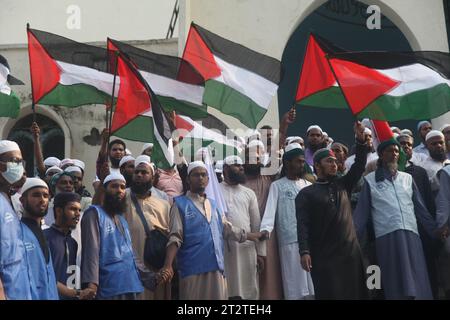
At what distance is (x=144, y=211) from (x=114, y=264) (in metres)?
0.92

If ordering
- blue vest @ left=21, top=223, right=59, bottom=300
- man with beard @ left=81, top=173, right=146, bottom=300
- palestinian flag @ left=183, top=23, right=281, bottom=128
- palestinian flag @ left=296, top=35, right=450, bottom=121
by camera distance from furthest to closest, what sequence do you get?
palestinian flag @ left=183, top=23, right=281, bottom=128 < palestinian flag @ left=296, top=35, right=450, bottom=121 < man with beard @ left=81, top=173, right=146, bottom=300 < blue vest @ left=21, top=223, right=59, bottom=300

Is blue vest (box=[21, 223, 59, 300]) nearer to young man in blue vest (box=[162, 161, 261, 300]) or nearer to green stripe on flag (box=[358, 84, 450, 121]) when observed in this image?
young man in blue vest (box=[162, 161, 261, 300])

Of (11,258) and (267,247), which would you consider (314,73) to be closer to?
(267,247)

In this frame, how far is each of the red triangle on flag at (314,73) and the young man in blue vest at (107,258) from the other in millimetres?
2602

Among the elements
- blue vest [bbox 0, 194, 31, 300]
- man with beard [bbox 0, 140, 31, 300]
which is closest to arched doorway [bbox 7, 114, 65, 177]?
man with beard [bbox 0, 140, 31, 300]

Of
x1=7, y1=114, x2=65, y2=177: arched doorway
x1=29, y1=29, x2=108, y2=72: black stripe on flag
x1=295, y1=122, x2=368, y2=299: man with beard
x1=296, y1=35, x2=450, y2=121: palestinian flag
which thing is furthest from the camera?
x1=7, y1=114, x2=65, y2=177: arched doorway

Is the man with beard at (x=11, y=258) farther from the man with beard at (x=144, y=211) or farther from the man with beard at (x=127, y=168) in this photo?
the man with beard at (x=127, y=168)

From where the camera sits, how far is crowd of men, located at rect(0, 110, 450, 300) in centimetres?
628

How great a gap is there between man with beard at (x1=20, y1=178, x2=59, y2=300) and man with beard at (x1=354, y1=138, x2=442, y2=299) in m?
2.93

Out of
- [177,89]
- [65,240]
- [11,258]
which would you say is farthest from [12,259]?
[177,89]

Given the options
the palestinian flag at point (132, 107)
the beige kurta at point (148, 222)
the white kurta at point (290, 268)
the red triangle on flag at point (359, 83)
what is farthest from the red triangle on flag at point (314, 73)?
the beige kurta at point (148, 222)

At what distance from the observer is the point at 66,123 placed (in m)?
12.3

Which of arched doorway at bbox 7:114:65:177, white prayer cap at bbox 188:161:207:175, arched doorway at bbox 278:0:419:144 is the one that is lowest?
white prayer cap at bbox 188:161:207:175

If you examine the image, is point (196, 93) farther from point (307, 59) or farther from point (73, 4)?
point (73, 4)
